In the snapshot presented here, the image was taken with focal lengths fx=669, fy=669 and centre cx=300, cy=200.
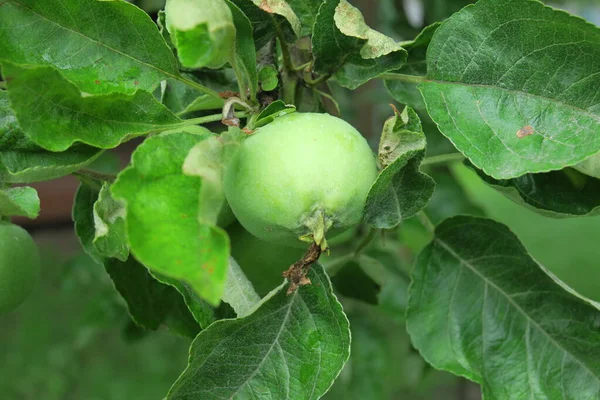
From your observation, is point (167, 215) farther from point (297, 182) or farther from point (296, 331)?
point (296, 331)

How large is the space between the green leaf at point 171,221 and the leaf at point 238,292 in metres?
0.19

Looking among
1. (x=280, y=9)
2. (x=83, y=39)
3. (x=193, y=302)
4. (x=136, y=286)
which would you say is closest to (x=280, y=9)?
(x=280, y=9)

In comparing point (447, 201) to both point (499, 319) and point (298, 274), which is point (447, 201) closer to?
point (499, 319)

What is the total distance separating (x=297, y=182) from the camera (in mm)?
573

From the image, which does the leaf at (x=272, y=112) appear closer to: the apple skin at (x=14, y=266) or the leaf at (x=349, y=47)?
the leaf at (x=349, y=47)

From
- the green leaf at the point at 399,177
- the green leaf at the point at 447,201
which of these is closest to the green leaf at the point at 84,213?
the green leaf at the point at 399,177

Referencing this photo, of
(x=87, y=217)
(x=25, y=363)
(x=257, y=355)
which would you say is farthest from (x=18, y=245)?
(x=25, y=363)

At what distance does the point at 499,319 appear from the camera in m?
0.83

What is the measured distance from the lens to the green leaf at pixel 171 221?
47 cm

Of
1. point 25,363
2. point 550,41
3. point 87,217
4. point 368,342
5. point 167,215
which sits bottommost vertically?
point 25,363

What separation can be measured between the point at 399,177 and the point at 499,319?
0.29m

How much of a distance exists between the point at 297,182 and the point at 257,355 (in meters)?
0.21

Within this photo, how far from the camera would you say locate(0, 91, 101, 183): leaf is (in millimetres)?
677

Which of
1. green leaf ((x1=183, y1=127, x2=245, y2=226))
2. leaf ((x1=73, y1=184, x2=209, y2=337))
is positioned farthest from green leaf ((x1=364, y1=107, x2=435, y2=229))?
leaf ((x1=73, y1=184, x2=209, y2=337))
